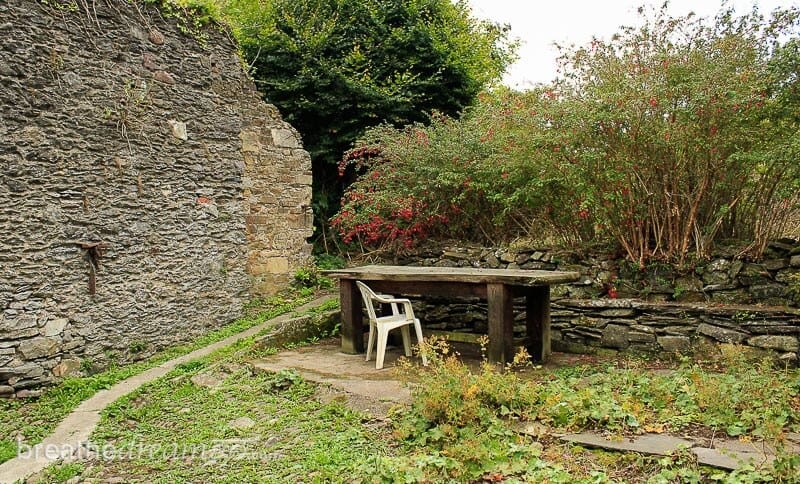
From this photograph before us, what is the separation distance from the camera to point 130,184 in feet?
20.3

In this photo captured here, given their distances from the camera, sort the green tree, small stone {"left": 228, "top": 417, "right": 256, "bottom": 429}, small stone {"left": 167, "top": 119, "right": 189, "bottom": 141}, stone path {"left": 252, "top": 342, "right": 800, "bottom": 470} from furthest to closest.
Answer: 1. the green tree
2. small stone {"left": 167, "top": 119, "right": 189, "bottom": 141}
3. small stone {"left": 228, "top": 417, "right": 256, "bottom": 429}
4. stone path {"left": 252, "top": 342, "right": 800, "bottom": 470}

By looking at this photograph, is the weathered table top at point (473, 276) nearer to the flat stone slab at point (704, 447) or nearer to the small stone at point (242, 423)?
the flat stone slab at point (704, 447)

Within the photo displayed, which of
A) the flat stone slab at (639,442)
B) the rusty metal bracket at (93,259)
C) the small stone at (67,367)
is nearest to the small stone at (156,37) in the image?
the rusty metal bracket at (93,259)

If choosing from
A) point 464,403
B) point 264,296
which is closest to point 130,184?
point 264,296

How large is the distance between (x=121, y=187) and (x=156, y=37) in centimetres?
165

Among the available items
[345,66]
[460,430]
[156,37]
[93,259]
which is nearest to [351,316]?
[93,259]

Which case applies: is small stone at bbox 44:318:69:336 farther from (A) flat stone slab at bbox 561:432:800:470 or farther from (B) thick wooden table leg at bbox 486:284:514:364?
(A) flat stone slab at bbox 561:432:800:470

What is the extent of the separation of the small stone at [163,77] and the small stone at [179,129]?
0.41 m

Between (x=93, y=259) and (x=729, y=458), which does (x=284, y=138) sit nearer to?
(x=93, y=259)

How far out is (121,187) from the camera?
610 cm

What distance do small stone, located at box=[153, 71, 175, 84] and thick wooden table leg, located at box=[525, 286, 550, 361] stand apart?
4307 mm

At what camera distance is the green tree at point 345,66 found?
948 cm

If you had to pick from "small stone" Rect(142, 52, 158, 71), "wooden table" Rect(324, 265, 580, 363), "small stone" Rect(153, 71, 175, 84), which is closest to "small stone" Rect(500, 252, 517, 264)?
"wooden table" Rect(324, 265, 580, 363)

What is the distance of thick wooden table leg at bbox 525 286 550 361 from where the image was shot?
561cm
